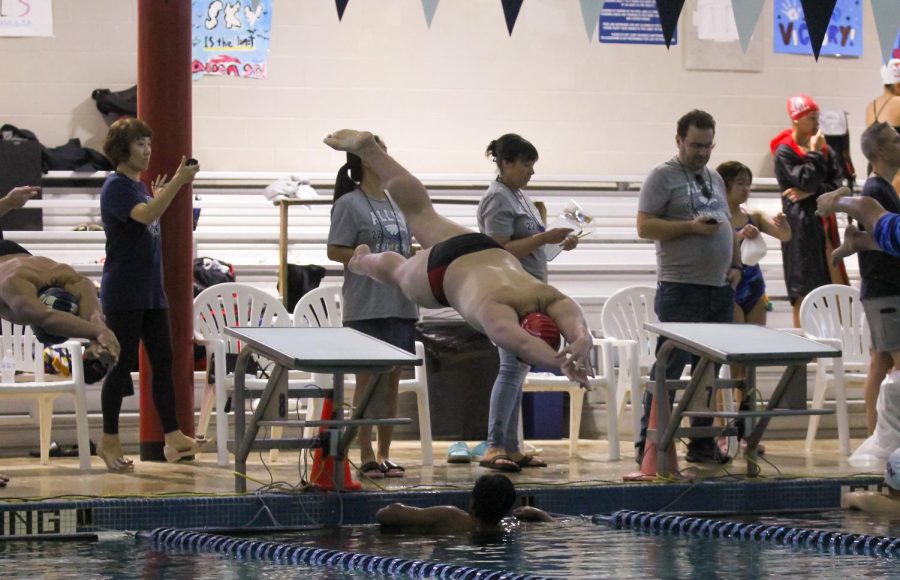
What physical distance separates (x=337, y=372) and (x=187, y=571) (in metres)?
1.22

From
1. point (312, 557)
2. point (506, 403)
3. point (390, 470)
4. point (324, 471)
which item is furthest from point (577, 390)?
point (312, 557)

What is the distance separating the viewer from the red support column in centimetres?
721

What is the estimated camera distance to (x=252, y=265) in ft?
31.7

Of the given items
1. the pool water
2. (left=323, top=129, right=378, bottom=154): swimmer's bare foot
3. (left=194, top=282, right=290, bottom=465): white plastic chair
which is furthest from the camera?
A: (left=194, top=282, right=290, bottom=465): white plastic chair

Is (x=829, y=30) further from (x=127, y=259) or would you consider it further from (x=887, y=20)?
(x=127, y=259)

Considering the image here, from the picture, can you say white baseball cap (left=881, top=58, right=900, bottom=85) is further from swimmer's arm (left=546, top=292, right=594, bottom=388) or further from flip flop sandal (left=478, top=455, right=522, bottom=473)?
swimmer's arm (left=546, top=292, right=594, bottom=388)

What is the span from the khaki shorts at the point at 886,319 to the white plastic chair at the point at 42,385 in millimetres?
3703

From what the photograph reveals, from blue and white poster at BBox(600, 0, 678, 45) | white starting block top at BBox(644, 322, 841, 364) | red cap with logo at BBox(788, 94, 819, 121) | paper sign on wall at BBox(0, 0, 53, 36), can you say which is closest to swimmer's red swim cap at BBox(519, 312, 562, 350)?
white starting block top at BBox(644, 322, 841, 364)

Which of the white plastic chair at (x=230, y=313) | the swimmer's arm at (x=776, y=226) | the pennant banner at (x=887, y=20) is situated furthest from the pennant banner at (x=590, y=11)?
the white plastic chair at (x=230, y=313)

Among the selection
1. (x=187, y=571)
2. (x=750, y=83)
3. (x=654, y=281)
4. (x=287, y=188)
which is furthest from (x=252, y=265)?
(x=187, y=571)

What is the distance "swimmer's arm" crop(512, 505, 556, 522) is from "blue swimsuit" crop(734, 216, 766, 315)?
2593 millimetres

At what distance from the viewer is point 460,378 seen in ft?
26.2

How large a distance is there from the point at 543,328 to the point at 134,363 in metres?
2.54

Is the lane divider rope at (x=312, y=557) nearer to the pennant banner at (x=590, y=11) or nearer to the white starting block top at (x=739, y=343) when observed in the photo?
the white starting block top at (x=739, y=343)
